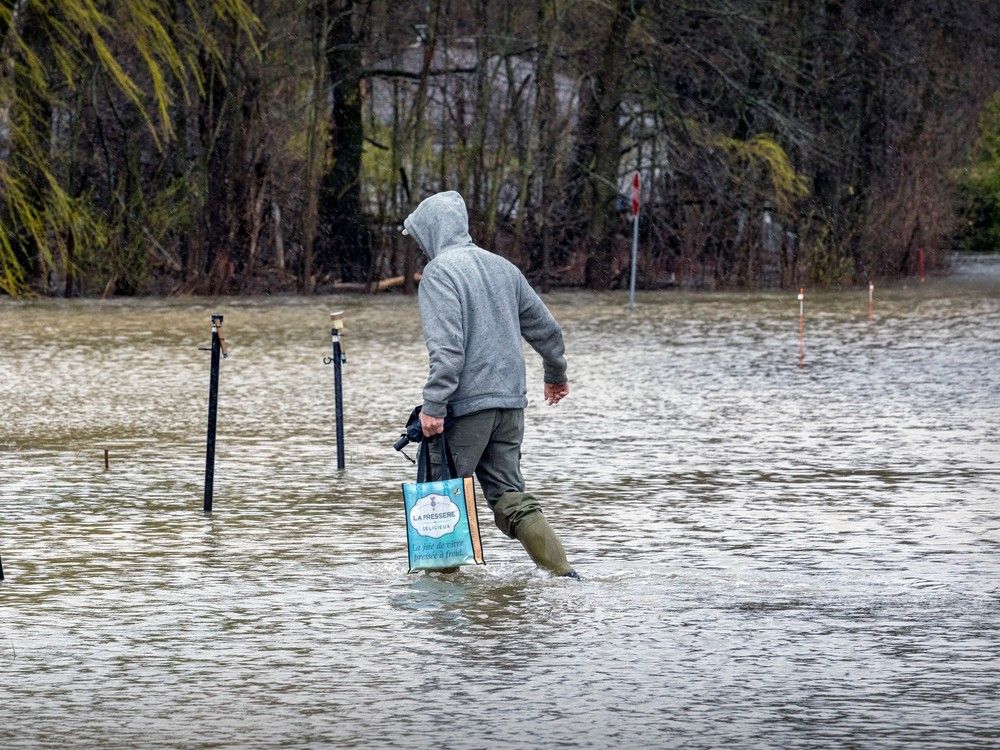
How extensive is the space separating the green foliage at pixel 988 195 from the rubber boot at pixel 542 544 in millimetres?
52708

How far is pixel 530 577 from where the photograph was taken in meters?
9.77

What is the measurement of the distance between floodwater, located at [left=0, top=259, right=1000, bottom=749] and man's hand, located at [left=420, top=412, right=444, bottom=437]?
0.68 metres

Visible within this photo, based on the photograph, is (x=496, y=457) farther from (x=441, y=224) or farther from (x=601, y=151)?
(x=601, y=151)

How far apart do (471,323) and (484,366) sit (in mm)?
192

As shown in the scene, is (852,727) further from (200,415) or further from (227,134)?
(227,134)

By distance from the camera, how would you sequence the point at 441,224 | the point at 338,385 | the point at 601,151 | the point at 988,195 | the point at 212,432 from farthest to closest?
the point at 988,195, the point at 601,151, the point at 338,385, the point at 212,432, the point at 441,224

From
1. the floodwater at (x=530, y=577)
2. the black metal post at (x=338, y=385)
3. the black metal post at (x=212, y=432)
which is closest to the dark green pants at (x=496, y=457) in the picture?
the floodwater at (x=530, y=577)

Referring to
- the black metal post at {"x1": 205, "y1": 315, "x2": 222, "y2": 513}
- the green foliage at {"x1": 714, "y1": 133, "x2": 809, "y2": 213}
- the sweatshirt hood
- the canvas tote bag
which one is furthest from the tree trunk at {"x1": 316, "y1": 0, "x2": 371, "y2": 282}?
the canvas tote bag

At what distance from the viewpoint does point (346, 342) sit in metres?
26.3

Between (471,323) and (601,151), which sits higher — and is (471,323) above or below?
below

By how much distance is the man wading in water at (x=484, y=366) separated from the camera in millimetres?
9367

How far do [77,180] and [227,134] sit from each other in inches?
103

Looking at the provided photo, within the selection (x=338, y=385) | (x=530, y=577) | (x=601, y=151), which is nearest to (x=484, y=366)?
(x=530, y=577)

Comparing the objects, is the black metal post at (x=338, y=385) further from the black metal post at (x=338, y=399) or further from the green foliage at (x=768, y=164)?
the green foliage at (x=768, y=164)
